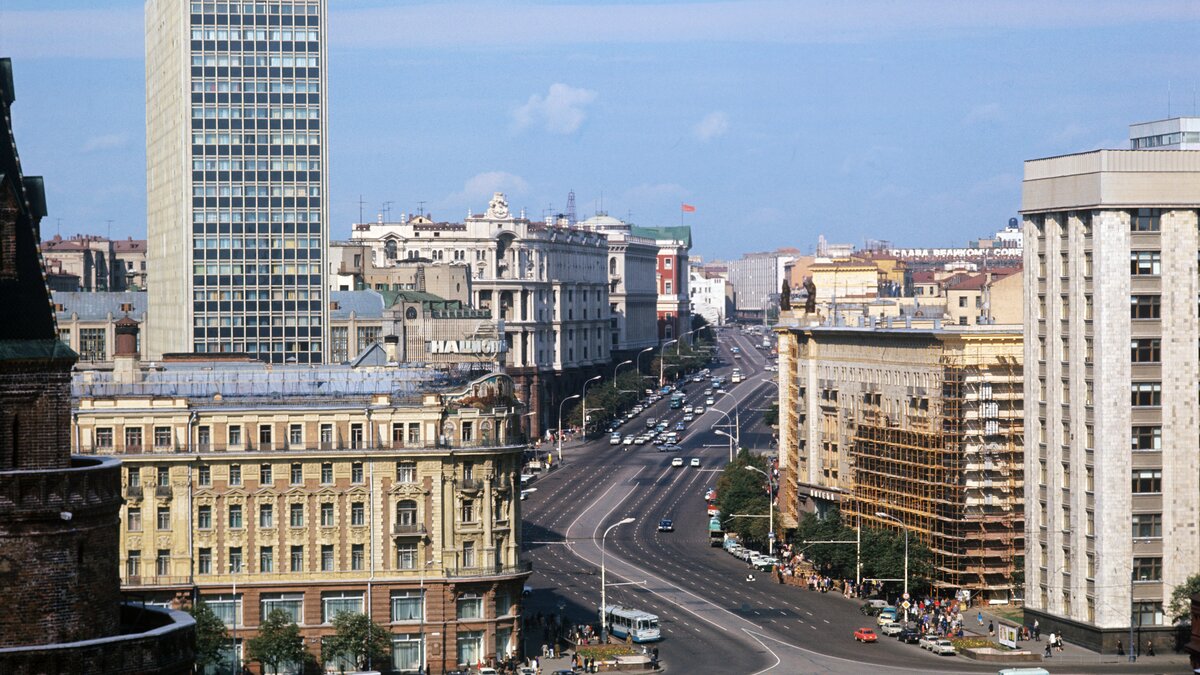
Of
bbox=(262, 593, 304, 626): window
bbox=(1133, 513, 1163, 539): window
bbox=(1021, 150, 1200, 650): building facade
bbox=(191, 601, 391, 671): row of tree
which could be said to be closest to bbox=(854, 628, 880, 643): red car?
bbox=(1021, 150, 1200, 650): building facade

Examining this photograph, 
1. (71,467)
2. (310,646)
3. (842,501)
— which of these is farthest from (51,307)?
(842,501)

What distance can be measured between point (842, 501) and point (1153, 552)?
151 feet

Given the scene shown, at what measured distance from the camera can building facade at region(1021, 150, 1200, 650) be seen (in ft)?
382

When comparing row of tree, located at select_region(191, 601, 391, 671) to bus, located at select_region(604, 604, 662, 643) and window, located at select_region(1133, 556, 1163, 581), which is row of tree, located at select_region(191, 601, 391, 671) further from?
window, located at select_region(1133, 556, 1163, 581)

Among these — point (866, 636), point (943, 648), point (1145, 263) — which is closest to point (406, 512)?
point (866, 636)

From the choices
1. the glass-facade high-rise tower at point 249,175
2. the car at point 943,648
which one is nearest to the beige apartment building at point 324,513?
the car at point 943,648

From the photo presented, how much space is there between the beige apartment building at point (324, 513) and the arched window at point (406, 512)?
76mm

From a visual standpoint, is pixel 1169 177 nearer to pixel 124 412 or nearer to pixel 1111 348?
pixel 1111 348

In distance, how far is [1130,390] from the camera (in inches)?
4611

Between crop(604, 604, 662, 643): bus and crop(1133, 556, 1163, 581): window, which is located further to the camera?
crop(604, 604, 662, 643): bus

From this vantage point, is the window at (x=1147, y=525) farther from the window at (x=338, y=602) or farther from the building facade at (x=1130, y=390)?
the window at (x=338, y=602)

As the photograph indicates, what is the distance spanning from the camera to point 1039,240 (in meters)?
124

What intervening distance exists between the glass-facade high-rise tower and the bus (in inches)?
2509

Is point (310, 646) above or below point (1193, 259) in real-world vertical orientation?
below
